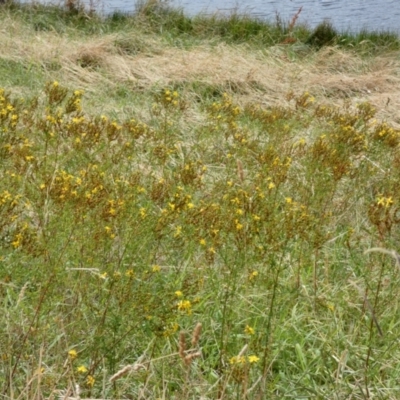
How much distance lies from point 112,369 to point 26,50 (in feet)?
17.5

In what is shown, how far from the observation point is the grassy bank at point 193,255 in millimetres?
1836

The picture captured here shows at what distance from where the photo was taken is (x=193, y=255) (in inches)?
106

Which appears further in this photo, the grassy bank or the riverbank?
the riverbank

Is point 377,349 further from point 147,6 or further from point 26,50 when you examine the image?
point 147,6

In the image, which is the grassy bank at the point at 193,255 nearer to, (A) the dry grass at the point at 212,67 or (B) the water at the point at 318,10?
(A) the dry grass at the point at 212,67

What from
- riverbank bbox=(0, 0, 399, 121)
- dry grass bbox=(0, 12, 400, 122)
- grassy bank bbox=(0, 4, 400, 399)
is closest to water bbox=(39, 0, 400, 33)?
riverbank bbox=(0, 0, 399, 121)

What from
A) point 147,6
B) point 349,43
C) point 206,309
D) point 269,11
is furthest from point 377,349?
point 269,11

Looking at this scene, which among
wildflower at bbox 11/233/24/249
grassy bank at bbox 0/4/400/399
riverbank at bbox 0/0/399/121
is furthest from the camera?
riverbank at bbox 0/0/399/121

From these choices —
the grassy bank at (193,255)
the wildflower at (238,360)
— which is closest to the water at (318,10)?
the grassy bank at (193,255)

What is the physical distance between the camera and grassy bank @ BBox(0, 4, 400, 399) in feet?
6.02

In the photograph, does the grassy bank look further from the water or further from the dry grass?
the water

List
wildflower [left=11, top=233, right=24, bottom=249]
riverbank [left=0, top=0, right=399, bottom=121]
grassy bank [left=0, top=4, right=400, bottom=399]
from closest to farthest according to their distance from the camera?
grassy bank [left=0, top=4, right=400, bottom=399] < wildflower [left=11, top=233, right=24, bottom=249] < riverbank [left=0, top=0, right=399, bottom=121]

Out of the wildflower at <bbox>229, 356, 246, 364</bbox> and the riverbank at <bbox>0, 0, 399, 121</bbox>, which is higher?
the wildflower at <bbox>229, 356, 246, 364</bbox>

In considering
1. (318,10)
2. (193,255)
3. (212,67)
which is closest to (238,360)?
(193,255)
